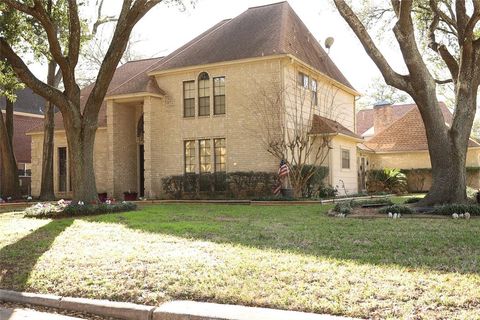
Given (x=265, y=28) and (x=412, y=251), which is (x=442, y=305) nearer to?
(x=412, y=251)

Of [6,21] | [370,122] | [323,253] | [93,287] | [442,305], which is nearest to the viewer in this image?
[442,305]

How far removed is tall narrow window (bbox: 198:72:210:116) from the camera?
2206 cm

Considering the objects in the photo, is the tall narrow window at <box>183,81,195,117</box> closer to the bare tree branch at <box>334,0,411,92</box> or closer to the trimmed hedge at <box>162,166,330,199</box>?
the trimmed hedge at <box>162,166,330,199</box>

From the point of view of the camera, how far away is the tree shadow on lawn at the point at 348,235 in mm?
6562

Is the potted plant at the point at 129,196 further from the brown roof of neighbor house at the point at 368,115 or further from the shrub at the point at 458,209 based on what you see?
the brown roof of neighbor house at the point at 368,115

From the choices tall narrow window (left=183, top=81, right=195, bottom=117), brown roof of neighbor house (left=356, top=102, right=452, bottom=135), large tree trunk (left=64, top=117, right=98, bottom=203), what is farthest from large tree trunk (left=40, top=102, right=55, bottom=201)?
brown roof of neighbor house (left=356, top=102, right=452, bottom=135)

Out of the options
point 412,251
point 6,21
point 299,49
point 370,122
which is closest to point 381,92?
point 370,122

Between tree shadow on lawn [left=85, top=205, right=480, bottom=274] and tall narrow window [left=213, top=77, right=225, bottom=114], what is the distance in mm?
9737

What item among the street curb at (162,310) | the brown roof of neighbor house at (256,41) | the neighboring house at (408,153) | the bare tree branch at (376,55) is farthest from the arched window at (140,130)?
the street curb at (162,310)

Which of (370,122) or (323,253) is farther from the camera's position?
(370,122)

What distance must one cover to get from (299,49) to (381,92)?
41816 mm

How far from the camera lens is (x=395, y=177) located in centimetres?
2756

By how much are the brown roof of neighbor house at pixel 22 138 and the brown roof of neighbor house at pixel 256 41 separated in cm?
1530

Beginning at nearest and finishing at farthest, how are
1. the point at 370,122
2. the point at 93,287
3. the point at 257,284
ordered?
the point at 257,284
the point at 93,287
the point at 370,122
